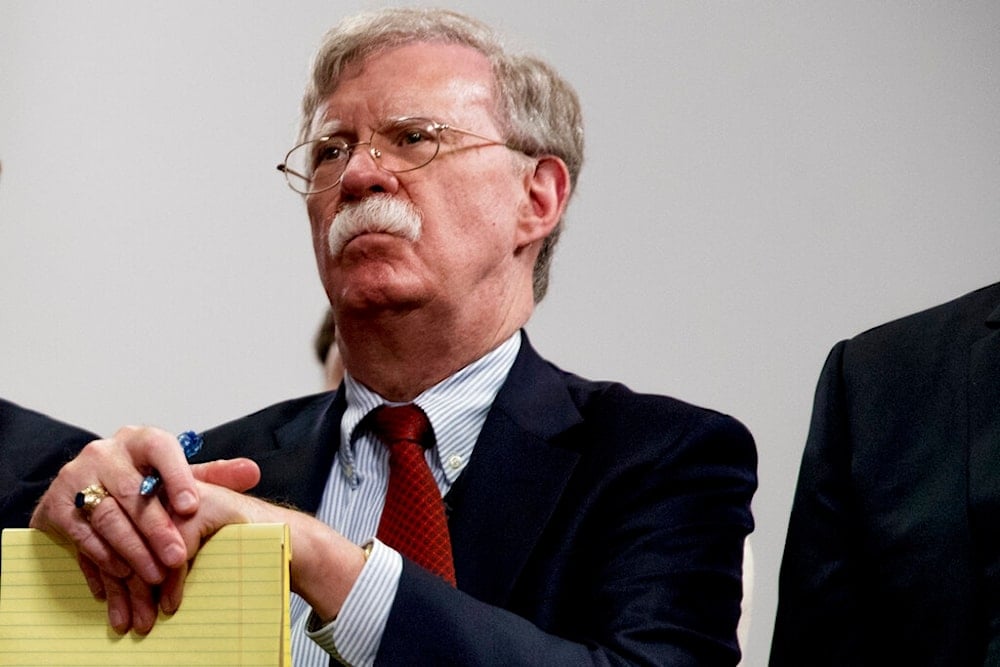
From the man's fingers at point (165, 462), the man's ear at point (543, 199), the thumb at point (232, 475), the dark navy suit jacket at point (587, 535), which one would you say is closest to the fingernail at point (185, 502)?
the man's fingers at point (165, 462)

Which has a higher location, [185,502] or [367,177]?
[367,177]

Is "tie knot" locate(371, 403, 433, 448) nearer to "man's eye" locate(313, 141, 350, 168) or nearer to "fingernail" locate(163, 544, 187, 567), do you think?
"man's eye" locate(313, 141, 350, 168)

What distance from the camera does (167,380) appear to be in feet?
11.4

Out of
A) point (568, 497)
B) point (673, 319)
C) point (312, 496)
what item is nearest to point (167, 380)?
point (673, 319)

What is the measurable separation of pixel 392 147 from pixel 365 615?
836 mm

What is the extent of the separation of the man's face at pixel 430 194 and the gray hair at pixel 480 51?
0.07 ft

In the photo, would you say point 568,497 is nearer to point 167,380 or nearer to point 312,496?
point 312,496

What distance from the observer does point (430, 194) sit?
2.05 meters

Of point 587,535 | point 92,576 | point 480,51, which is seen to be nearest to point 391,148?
point 480,51

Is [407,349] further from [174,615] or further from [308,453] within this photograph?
[174,615]

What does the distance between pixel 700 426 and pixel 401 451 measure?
1.30ft

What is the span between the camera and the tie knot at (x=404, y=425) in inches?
77.2

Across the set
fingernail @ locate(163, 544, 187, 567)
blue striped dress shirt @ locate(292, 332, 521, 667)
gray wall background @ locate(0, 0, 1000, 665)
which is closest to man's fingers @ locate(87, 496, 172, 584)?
fingernail @ locate(163, 544, 187, 567)

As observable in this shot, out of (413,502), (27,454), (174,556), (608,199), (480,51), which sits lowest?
(27,454)
